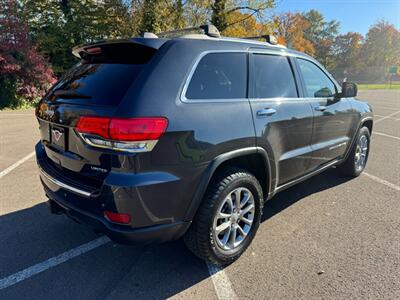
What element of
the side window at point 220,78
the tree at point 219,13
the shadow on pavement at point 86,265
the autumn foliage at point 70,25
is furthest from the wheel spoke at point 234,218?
the tree at point 219,13

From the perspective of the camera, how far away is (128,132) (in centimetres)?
209

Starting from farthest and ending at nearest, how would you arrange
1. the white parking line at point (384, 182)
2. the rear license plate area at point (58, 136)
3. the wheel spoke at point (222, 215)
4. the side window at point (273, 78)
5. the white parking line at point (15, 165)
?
the white parking line at point (15, 165), the white parking line at point (384, 182), the side window at point (273, 78), the wheel spoke at point (222, 215), the rear license plate area at point (58, 136)

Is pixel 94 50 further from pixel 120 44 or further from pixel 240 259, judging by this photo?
pixel 240 259

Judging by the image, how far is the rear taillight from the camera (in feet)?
6.86

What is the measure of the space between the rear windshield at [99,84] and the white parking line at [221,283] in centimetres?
162

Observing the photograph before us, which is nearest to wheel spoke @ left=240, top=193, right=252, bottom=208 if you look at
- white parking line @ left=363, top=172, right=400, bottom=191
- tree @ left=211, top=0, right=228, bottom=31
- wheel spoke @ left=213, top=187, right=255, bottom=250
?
wheel spoke @ left=213, top=187, right=255, bottom=250

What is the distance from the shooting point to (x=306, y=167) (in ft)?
12.1

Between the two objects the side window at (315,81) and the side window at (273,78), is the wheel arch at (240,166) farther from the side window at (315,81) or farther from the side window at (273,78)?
the side window at (315,81)

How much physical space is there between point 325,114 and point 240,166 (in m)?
1.58

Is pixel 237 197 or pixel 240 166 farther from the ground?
pixel 240 166

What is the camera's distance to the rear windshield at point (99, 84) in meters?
2.27

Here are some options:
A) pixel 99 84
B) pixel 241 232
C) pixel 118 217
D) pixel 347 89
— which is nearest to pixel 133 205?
pixel 118 217

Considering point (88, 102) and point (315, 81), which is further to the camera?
point (315, 81)

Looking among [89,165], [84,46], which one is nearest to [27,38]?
[84,46]
